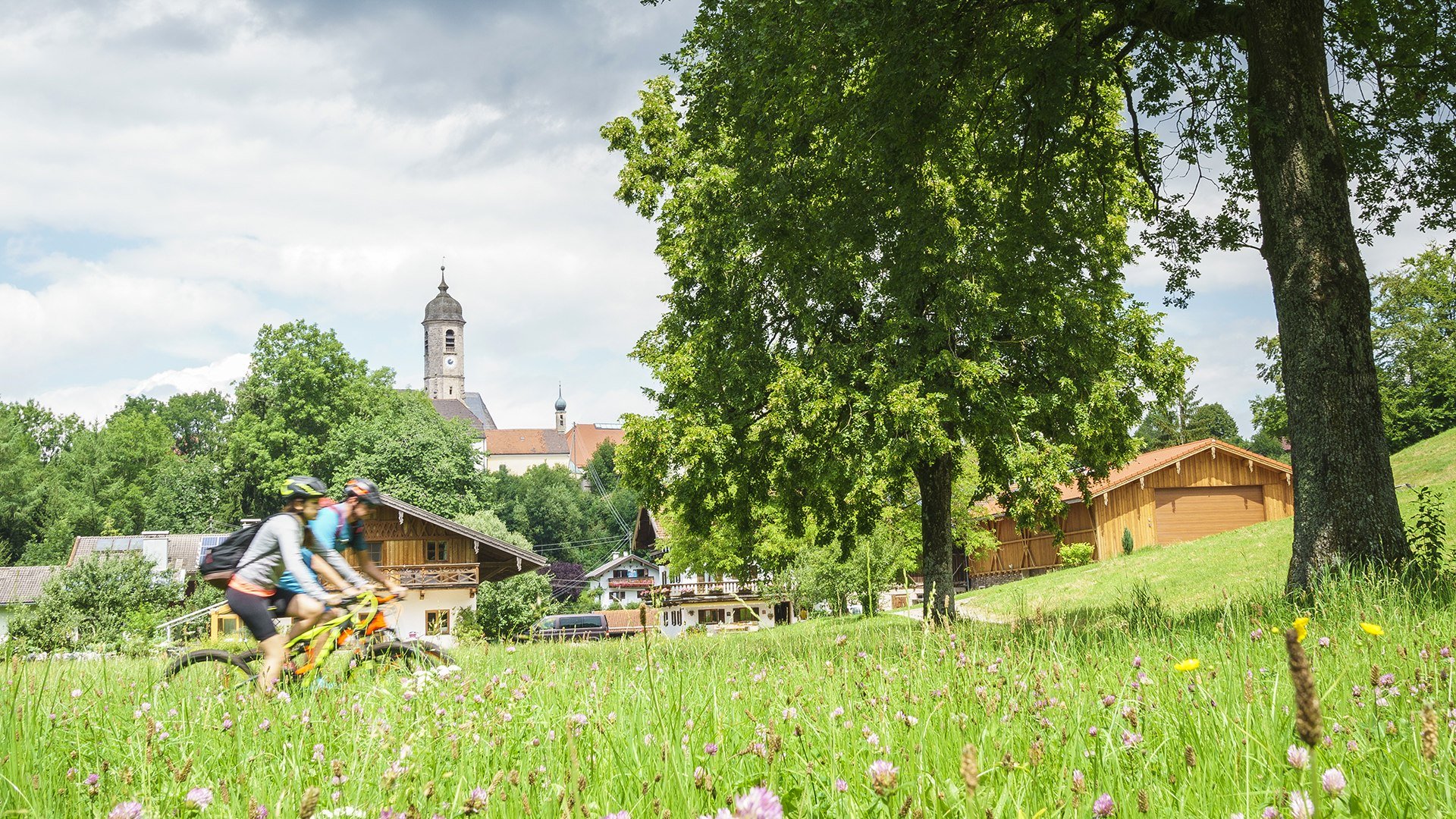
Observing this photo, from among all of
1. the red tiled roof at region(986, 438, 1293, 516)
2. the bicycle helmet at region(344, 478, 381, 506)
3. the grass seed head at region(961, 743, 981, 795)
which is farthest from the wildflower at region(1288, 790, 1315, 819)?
the red tiled roof at region(986, 438, 1293, 516)

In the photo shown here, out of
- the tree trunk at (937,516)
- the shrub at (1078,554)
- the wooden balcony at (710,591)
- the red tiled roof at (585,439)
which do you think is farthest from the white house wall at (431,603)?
the red tiled roof at (585,439)

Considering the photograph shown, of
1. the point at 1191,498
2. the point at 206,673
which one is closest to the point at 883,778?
the point at 206,673

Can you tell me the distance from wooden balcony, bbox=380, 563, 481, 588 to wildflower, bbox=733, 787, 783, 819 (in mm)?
47184

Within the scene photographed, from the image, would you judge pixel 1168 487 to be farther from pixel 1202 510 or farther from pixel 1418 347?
pixel 1418 347

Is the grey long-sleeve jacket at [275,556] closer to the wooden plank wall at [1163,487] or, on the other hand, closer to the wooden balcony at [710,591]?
the wooden plank wall at [1163,487]

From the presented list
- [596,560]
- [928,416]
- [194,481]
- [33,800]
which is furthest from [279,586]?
[596,560]

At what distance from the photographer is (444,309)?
6112 inches

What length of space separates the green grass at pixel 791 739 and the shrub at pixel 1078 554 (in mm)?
36094

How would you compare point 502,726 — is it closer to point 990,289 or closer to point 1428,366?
point 990,289

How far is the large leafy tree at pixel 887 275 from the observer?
11.6m

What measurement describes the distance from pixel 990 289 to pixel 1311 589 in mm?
7811

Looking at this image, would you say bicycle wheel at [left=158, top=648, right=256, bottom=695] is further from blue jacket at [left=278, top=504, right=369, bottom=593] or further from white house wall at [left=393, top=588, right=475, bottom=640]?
white house wall at [left=393, top=588, right=475, bottom=640]

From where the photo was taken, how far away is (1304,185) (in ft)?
29.8

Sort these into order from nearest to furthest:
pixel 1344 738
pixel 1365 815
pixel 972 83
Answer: pixel 1365 815 → pixel 1344 738 → pixel 972 83
